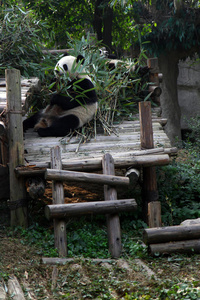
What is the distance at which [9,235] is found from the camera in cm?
448

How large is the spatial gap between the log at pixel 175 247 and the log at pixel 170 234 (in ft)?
0.13

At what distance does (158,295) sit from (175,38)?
7.69 metres

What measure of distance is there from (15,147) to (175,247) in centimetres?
203

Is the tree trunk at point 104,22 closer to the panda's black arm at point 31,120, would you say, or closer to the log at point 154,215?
the panda's black arm at point 31,120

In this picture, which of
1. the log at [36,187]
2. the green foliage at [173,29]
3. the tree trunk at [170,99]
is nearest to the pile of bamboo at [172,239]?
the log at [36,187]

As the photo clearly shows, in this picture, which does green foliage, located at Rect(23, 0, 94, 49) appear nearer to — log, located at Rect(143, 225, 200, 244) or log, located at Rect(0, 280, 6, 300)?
log, located at Rect(143, 225, 200, 244)

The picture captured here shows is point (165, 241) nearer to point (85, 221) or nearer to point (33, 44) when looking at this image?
point (85, 221)

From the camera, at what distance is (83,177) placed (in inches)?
174

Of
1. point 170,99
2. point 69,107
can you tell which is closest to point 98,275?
point 69,107

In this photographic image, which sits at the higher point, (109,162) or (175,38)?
(175,38)

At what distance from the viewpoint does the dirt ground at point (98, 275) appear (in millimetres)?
3125

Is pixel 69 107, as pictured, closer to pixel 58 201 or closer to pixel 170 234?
pixel 58 201

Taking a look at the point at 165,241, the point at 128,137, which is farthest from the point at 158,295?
the point at 128,137

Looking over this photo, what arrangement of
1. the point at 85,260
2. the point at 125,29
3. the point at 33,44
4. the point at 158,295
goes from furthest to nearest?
the point at 125,29
the point at 33,44
the point at 85,260
the point at 158,295
